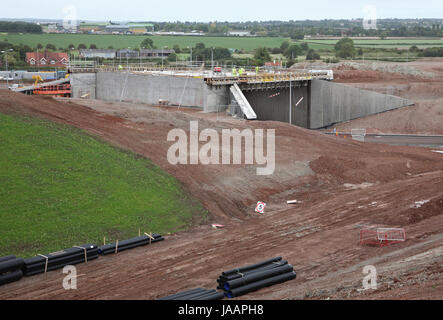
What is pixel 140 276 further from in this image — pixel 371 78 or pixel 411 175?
pixel 371 78

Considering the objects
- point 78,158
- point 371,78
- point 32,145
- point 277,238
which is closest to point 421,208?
point 277,238

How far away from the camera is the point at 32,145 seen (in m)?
35.0

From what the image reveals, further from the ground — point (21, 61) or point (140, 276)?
point (21, 61)

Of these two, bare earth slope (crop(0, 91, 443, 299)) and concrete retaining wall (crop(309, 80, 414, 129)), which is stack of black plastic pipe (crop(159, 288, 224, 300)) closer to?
bare earth slope (crop(0, 91, 443, 299))

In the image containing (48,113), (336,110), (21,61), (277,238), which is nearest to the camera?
(277,238)

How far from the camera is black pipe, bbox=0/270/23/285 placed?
71.4ft

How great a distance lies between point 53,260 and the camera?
23.3 metres

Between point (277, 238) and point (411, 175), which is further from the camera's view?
point (411, 175)

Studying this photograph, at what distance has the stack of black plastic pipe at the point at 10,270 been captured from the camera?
21.8 meters

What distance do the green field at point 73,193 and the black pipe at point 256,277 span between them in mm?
8228

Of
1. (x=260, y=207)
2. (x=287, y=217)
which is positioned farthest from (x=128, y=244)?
(x=287, y=217)

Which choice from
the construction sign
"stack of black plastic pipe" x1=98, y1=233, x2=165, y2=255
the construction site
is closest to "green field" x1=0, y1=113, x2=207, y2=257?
"stack of black plastic pipe" x1=98, y1=233, x2=165, y2=255

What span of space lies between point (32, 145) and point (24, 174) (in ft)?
13.7
